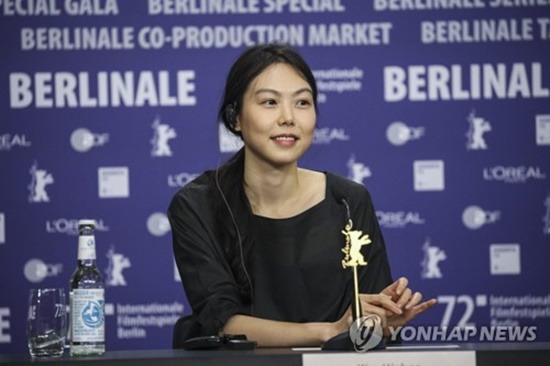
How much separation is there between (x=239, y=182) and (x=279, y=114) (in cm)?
26

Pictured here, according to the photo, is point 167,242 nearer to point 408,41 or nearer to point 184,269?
point 408,41

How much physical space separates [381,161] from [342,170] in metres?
0.20

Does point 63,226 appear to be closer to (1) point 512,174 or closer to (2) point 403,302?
(1) point 512,174

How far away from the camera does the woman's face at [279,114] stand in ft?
8.93

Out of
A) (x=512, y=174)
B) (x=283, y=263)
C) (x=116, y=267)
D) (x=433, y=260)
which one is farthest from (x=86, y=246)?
(x=512, y=174)

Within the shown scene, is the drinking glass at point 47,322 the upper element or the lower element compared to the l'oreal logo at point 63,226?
lower

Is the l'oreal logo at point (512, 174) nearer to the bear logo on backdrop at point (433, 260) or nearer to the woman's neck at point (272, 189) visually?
the bear logo on backdrop at point (433, 260)

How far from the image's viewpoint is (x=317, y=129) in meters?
5.12

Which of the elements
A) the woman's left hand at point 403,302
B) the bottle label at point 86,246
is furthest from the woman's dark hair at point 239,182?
the bottle label at point 86,246

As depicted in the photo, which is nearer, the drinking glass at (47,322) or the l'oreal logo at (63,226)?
the drinking glass at (47,322)

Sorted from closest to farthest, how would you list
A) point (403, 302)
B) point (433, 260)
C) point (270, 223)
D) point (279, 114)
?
1. point (403, 302)
2. point (279, 114)
3. point (270, 223)
4. point (433, 260)

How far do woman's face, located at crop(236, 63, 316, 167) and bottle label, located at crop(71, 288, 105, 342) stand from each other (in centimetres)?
77

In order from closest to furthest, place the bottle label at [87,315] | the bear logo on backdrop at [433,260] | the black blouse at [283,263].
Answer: the bottle label at [87,315] < the black blouse at [283,263] < the bear logo on backdrop at [433,260]

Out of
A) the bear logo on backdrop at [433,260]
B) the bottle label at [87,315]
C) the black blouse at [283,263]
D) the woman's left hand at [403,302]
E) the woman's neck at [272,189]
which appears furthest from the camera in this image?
the bear logo on backdrop at [433,260]
